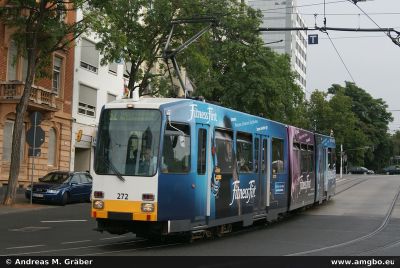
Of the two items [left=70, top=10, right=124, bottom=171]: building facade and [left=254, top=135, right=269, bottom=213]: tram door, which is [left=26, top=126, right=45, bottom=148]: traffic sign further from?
[left=70, top=10, right=124, bottom=171]: building facade

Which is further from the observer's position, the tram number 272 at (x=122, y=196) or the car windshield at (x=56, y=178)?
the car windshield at (x=56, y=178)

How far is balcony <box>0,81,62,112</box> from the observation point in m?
28.4

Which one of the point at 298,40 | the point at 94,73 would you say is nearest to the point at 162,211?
the point at 94,73

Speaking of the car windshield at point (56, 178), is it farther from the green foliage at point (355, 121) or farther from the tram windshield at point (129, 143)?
the green foliage at point (355, 121)

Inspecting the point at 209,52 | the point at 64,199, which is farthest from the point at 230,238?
the point at 209,52

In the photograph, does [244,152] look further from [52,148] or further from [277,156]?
[52,148]

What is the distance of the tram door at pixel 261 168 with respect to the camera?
53.1 feet

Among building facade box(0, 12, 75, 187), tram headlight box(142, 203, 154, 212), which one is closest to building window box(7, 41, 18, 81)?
building facade box(0, 12, 75, 187)

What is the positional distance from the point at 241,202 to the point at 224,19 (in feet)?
70.9

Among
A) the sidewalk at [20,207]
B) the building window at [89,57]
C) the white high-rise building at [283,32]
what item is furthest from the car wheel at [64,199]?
the white high-rise building at [283,32]

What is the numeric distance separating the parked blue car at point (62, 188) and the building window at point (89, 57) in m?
11.7

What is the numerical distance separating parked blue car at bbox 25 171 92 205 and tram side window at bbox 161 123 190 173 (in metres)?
13.3

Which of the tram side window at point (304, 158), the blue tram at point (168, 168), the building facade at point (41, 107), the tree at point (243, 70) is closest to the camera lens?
the blue tram at point (168, 168)
